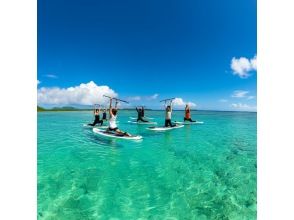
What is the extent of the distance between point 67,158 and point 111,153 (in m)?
2.08

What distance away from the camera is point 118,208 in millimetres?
5871
